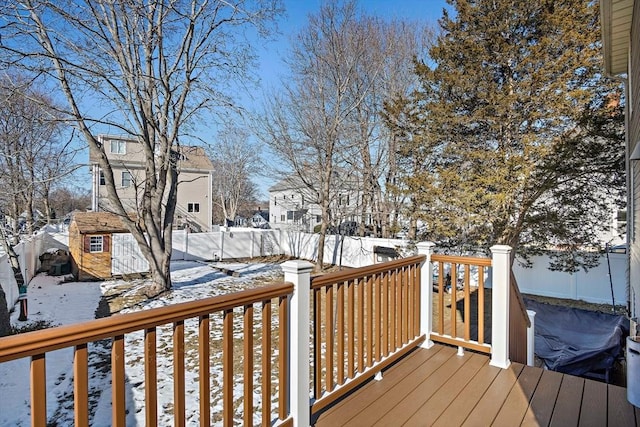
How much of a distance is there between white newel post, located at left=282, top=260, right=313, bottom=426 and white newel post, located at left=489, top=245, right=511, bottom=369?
181cm

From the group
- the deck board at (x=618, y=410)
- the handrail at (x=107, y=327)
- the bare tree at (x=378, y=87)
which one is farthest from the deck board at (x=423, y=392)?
the bare tree at (x=378, y=87)

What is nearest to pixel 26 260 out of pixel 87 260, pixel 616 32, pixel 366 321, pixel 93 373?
pixel 87 260

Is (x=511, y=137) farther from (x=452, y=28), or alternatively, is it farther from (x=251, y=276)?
(x=251, y=276)

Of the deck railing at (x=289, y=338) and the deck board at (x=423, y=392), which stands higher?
the deck railing at (x=289, y=338)

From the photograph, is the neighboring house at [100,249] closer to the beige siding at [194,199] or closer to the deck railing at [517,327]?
the beige siding at [194,199]

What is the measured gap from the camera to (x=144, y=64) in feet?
28.5

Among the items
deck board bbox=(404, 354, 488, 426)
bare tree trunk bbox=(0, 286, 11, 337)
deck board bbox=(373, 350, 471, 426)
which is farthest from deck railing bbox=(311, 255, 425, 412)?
bare tree trunk bbox=(0, 286, 11, 337)

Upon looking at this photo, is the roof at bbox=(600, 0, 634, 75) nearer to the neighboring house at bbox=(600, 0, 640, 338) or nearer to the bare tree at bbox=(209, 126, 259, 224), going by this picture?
the neighboring house at bbox=(600, 0, 640, 338)

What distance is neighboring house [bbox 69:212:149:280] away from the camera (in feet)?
36.5

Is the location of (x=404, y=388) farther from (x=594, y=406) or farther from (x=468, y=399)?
(x=594, y=406)

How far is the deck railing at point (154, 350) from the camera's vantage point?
115cm

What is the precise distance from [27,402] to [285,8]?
28.2 feet

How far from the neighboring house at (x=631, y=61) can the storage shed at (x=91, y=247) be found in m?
12.1

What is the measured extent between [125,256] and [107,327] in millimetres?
12079
